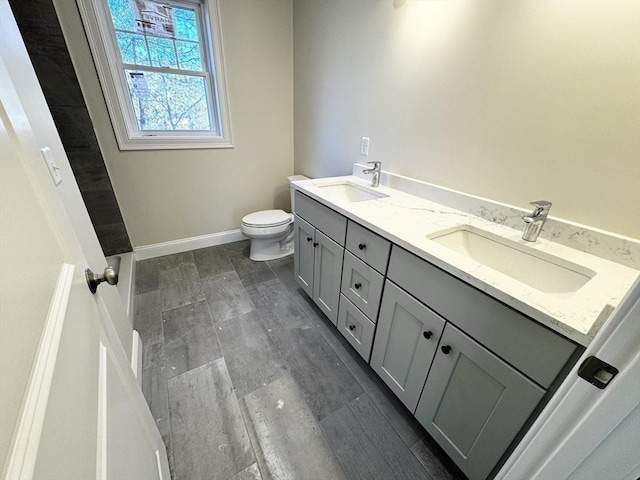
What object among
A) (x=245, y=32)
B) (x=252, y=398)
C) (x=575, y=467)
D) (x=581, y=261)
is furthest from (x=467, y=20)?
(x=252, y=398)

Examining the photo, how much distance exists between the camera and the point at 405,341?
1.14 m

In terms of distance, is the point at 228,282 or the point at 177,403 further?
the point at 228,282

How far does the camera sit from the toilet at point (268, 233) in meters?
2.28

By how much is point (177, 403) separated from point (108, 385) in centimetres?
87

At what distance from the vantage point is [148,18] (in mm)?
1978

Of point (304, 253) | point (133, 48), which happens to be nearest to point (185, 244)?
point (304, 253)

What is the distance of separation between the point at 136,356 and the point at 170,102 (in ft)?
6.43

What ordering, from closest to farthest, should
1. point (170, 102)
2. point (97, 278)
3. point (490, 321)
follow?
1. point (97, 278)
2. point (490, 321)
3. point (170, 102)

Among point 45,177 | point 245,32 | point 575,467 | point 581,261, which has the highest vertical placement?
point 245,32

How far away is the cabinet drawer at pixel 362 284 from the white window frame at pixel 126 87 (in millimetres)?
1759

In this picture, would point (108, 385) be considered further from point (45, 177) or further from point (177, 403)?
point (177, 403)

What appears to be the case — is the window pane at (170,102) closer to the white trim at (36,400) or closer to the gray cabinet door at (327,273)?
the gray cabinet door at (327,273)

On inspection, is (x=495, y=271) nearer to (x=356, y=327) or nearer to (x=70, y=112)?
(x=356, y=327)

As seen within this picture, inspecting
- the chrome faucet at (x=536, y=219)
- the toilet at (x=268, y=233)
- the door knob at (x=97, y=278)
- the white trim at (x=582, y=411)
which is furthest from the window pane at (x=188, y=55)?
the white trim at (x=582, y=411)
